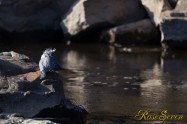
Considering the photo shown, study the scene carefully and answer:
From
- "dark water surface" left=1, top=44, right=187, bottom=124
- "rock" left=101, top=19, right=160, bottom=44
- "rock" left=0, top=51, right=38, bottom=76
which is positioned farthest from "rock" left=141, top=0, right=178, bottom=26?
"rock" left=0, top=51, right=38, bottom=76

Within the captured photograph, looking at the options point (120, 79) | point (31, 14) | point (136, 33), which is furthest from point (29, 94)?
point (31, 14)

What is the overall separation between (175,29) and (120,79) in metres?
3.57

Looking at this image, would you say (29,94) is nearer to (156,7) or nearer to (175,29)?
(175,29)

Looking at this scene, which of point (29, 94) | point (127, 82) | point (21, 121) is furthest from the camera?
point (127, 82)

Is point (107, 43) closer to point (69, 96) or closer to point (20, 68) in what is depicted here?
point (69, 96)

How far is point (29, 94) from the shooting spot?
663 centimetres

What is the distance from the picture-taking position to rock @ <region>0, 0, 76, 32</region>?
1515cm

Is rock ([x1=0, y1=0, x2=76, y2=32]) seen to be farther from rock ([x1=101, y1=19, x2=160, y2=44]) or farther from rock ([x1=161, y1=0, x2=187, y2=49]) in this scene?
rock ([x1=161, y1=0, x2=187, y2=49])

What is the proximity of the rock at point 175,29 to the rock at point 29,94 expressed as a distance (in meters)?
6.77

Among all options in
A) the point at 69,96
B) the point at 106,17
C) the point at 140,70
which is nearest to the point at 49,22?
the point at 106,17

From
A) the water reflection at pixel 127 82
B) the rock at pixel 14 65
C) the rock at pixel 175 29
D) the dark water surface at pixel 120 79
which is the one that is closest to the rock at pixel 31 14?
the dark water surface at pixel 120 79

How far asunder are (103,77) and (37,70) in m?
3.36

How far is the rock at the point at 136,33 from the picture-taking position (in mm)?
14422

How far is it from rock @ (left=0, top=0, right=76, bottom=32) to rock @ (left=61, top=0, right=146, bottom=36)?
2.08 feet
